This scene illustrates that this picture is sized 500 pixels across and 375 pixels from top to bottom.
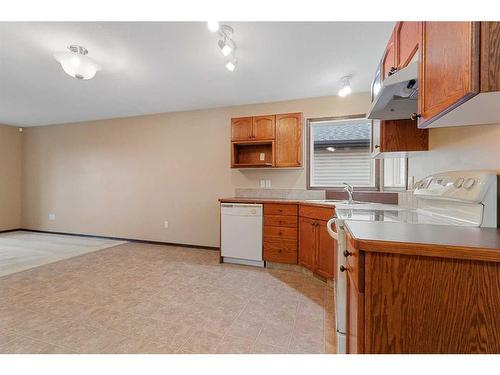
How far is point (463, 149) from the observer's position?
137 centimetres

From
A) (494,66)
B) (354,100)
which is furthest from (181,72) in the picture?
(494,66)

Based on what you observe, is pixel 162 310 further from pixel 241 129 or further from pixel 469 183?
pixel 241 129

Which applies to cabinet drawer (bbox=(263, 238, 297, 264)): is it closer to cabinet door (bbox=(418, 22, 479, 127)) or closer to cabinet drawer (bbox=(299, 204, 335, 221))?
cabinet drawer (bbox=(299, 204, 335, 221))

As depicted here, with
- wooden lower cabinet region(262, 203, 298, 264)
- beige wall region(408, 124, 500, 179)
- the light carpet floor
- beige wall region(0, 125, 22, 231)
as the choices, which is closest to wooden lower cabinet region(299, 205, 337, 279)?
wooden lower cabinet region(262, 203, 298, 264)

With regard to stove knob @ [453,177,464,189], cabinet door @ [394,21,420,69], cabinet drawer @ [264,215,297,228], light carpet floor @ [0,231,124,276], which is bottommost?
light carpet floor @ [0,231,124,276]

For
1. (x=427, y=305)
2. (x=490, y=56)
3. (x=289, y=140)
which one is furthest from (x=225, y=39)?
(x=427, y=305)

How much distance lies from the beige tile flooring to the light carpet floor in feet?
1.24

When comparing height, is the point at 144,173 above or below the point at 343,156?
below

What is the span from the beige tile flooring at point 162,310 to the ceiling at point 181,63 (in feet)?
8.03

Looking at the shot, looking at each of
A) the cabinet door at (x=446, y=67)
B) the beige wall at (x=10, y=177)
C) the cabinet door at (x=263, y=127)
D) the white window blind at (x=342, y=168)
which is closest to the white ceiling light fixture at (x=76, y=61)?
the cabinet door at (x=263, y=127)

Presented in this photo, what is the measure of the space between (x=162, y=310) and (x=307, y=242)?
1.74 metres

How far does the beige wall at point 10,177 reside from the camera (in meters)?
5.19

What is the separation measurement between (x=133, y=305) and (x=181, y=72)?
257cm

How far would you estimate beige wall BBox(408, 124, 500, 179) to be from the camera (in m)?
1.15
